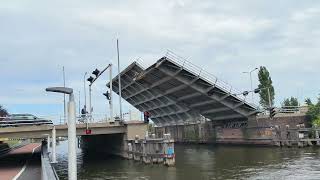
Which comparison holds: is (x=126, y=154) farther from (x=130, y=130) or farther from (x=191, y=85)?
(x=191, y=85)

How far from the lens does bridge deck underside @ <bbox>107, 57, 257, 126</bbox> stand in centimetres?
4559

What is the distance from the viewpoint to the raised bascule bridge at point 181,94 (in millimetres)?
45531

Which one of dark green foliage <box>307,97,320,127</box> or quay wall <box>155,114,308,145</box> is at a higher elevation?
dark green foliage <box>307,97,320,127</box>

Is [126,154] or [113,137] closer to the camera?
[126,154]

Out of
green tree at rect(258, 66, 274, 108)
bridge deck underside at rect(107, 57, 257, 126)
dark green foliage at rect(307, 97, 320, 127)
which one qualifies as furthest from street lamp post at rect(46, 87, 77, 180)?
green tree at rect(258, 66, 274, 108)

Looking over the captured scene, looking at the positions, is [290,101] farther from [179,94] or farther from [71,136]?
[71,136]

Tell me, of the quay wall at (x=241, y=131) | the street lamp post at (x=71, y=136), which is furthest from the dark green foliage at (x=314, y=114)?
the street lamp post at (x=71, y=136)

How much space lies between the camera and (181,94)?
2130 inches

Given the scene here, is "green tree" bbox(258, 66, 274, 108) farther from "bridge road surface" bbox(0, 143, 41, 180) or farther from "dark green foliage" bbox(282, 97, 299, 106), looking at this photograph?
"bridge road surface" bbox(0, 143, 41, 180)

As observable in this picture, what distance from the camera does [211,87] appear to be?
1806 inches

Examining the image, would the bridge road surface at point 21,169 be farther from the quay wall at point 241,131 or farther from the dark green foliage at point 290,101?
the dark green foliage at point 290,101

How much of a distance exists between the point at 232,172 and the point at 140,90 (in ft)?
115

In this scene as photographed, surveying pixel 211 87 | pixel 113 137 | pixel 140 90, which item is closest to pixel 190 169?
pixel 211 87

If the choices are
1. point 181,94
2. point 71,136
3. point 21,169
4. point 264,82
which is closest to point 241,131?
point 181,94
